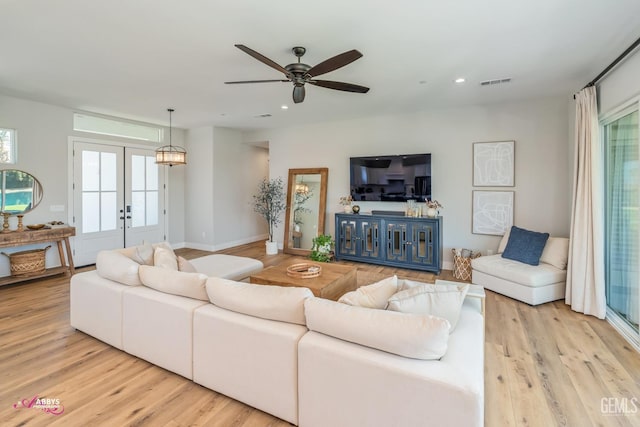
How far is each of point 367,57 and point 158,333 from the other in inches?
127

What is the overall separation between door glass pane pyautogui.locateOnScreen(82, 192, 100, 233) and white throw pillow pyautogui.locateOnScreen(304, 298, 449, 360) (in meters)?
5.76

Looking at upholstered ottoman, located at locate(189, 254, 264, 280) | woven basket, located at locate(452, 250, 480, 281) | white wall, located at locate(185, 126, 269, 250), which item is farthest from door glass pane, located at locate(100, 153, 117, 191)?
woven basket, located at locate(452, 250, 480, 281)

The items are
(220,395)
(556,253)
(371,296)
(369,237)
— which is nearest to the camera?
(371,296)

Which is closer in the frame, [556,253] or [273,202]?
[556,253]

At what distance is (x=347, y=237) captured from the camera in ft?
19.6

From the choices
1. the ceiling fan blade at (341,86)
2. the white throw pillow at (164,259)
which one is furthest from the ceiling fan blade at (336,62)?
the white throw pillow at (164,259)

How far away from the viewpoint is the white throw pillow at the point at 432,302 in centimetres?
178

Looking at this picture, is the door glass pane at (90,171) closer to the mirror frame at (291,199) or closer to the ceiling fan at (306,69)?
the mirror frame at (291,199)

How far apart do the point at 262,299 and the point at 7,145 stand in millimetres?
5421

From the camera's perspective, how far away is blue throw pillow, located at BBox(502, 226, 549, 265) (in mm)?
4180

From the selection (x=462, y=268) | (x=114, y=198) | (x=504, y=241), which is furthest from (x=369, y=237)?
(x=114, y=198)

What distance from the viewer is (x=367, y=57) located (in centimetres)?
329

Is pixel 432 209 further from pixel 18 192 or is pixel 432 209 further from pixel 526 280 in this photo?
pixel 18 192

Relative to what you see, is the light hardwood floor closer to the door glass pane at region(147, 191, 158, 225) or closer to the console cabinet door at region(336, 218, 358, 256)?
the console cabinet door at region(336, 218, 358, 256)
